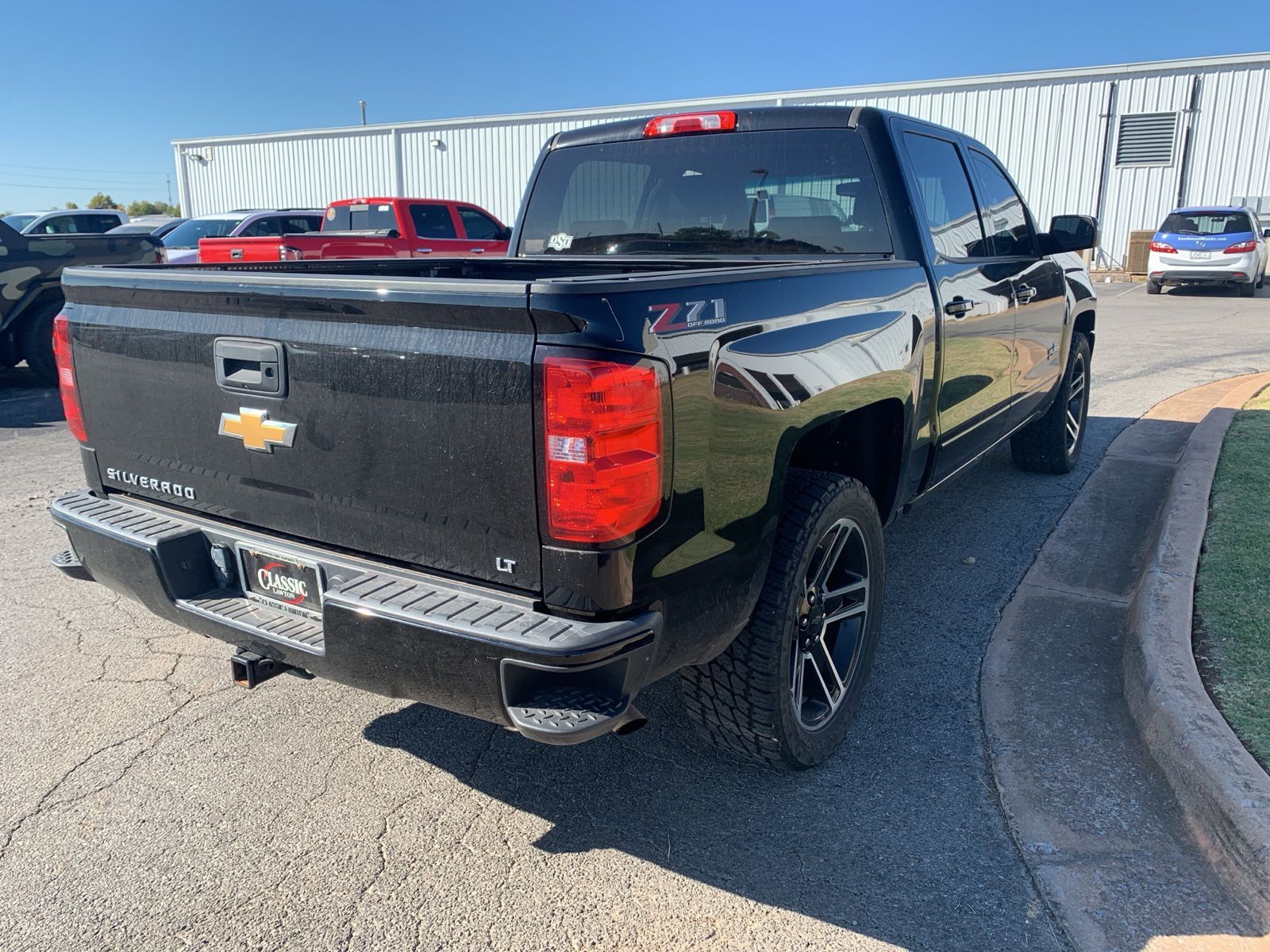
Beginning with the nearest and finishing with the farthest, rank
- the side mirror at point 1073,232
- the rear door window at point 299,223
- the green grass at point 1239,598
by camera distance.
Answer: the green grass at point 1239,598 → the side mirror at point 1073,232 → the rear door window at point 299,223

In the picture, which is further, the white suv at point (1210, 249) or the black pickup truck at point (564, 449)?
the white suv at point (1210, 249)

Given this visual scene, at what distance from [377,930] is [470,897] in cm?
24

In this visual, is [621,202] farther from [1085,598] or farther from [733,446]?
[1085,598]

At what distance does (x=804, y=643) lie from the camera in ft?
9.63

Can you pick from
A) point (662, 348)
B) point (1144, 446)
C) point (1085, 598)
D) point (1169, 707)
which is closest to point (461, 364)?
point (662, 348)

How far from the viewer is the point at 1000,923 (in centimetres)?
233

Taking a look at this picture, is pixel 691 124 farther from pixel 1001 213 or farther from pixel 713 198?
pixel 1001 213

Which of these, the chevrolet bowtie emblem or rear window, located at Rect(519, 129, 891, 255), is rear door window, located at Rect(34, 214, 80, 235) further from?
the chevrolet bowtie emblem

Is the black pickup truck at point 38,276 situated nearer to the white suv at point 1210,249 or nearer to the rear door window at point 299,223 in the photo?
the rear door window at point 299,223

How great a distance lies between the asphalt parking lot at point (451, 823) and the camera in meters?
2.33

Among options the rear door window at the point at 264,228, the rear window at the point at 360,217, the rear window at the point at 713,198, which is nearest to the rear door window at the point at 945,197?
the rear window at the point at 713,198

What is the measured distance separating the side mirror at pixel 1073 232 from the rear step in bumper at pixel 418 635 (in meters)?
3.76

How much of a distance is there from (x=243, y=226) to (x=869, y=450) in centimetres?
1515

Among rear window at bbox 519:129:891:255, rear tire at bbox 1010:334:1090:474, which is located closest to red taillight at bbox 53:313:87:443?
rear window at bbox 519:129:891:255
